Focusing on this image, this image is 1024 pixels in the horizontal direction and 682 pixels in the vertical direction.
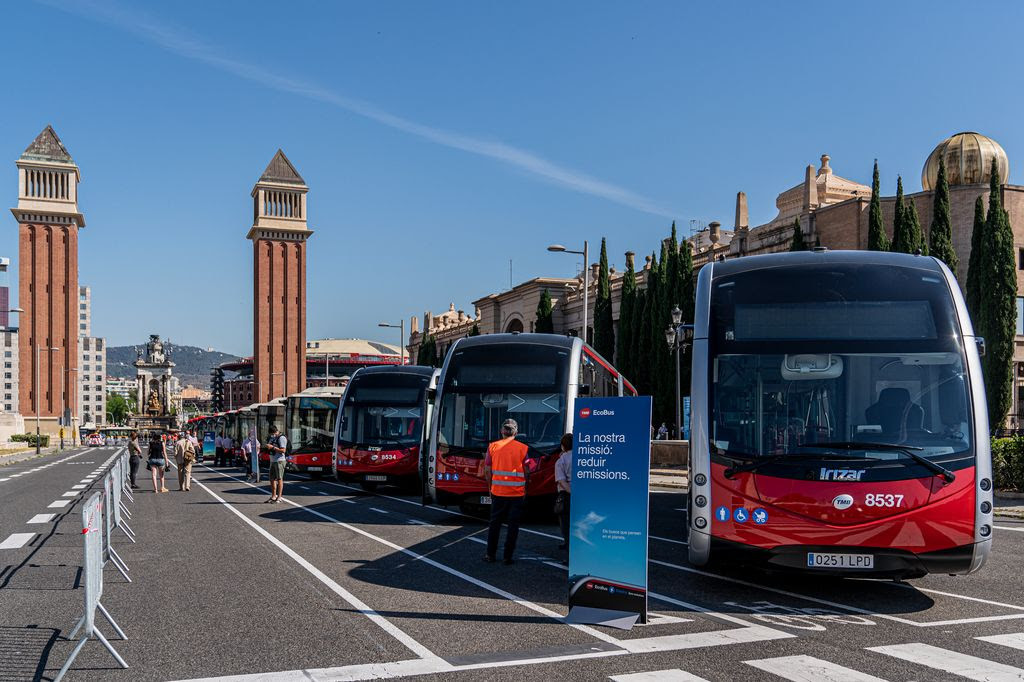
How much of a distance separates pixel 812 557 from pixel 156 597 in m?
6.37

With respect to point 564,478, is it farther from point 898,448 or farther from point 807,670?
point 807,670

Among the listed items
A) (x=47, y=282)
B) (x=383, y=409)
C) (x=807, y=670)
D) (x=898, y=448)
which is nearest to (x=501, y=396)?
(x=898, y=448)

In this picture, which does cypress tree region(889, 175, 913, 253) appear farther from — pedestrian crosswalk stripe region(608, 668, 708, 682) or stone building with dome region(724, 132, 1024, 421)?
pedestrian crosswalk stripe region(608, 668, 708, 682)

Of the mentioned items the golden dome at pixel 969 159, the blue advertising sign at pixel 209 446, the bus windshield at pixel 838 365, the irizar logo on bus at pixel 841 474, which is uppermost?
the golden dome at pixel 969 159

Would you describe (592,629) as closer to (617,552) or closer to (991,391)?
(617,552)

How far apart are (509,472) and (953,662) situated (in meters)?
5.69

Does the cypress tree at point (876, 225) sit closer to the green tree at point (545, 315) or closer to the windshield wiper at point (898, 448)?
the green tree at point (545, 315)

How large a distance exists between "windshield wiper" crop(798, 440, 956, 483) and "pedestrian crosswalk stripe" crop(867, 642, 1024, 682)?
1.80 m

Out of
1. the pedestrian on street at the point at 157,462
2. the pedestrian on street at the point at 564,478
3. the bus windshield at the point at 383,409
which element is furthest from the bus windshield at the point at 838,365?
the pedestrian on street at the point at 157,462

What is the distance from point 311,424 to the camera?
31609mm

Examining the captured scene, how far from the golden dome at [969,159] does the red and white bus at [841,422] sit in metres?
35.0

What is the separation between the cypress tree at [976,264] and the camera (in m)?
Result: 36.7

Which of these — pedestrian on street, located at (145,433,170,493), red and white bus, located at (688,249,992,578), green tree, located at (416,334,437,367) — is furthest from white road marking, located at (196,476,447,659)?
green tree, located at (416,334,437,367)

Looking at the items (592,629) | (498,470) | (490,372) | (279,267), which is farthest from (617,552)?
(279,267)
